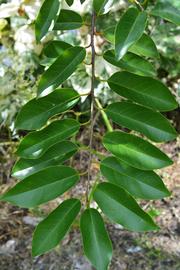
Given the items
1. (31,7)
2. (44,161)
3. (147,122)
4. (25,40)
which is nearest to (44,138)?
(44,161)

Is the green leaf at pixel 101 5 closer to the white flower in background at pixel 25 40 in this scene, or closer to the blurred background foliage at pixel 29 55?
the blurred background foliage at pixel 29 55

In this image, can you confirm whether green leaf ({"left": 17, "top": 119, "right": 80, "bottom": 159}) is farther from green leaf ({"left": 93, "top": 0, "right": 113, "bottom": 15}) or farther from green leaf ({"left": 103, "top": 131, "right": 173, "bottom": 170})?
green leaf ({"left": 93, "top": 0, "right": 113, "bottom": 15})

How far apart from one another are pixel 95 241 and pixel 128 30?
11.5 inches

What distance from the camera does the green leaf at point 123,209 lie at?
0.67m

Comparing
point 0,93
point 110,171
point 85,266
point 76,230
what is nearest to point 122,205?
point 110,171

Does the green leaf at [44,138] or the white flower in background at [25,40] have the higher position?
the green leaf at [44,138]

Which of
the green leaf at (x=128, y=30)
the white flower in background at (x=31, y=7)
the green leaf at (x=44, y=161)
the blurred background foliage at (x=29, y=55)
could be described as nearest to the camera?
the green leaf at (x=128, y=30)

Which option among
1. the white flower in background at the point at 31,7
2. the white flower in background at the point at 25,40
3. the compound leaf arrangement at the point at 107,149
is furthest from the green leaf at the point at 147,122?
the white flower in background at the point at 25,40

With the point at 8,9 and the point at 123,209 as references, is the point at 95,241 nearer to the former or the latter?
the point at 123,209

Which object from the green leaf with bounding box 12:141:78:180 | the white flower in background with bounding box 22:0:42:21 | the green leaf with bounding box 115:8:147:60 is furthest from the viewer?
the white flower in background with bounding box 22:0:42:21

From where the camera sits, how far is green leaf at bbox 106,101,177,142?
67 cm

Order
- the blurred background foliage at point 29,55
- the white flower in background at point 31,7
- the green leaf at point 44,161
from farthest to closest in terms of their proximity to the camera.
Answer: the blurred background foliage at point 29,55, the white flower in background at point 31,7, the green leaf at point 44,161

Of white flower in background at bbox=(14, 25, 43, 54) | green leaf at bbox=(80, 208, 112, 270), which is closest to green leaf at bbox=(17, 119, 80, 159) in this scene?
green leaf at bbox=(80, 208, 112, 270)

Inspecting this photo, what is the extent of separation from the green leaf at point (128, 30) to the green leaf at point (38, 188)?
8.1 inches
